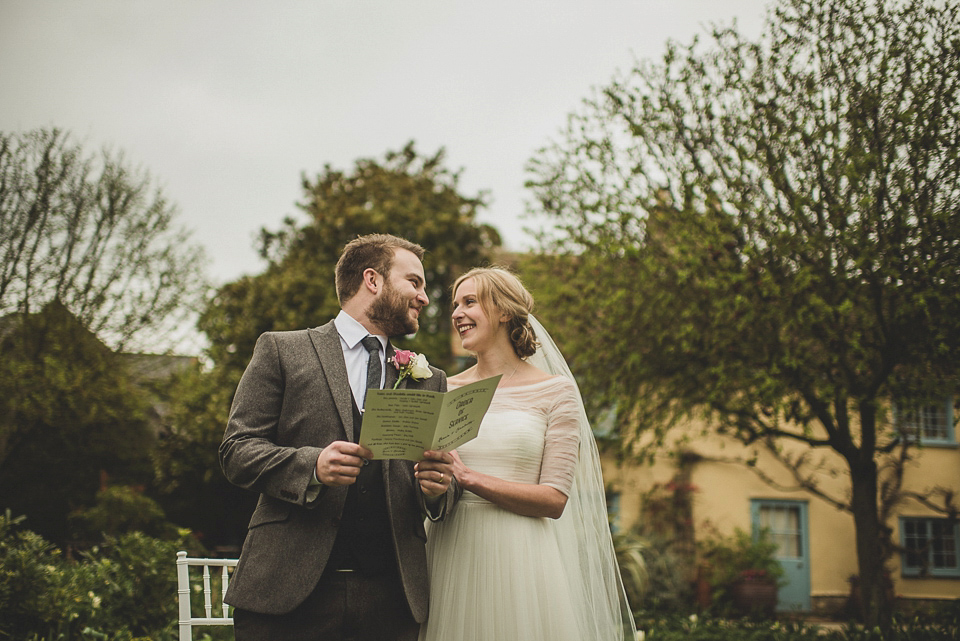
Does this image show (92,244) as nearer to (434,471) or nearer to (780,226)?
(780,226)

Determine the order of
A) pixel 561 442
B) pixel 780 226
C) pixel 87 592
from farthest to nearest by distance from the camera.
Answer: pixel 780 226
pixel 87 592
pixel 561 442

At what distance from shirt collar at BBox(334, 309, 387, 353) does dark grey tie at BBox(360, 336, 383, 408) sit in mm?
23

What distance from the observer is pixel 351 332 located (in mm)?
2785

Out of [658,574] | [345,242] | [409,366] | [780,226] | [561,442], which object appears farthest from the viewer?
[345,242]

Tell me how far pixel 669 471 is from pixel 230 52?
38.1 feet

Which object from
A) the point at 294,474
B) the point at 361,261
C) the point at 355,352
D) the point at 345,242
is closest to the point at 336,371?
the point at 355,352

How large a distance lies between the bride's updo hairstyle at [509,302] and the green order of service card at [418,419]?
1.01 m

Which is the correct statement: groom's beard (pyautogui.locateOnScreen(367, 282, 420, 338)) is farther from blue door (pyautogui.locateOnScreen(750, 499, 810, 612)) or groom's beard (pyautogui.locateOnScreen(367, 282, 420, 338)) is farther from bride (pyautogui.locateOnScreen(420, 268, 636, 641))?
blue door (pyautogui.locateOnScreen(750, 499, 810, 612))

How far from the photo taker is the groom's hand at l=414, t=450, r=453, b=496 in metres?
2.50

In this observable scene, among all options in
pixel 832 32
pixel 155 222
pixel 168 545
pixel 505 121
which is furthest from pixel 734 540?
pixel 155 222

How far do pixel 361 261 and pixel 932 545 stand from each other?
16.1 metres

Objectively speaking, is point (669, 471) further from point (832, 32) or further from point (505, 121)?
Answer: point (832, 32)

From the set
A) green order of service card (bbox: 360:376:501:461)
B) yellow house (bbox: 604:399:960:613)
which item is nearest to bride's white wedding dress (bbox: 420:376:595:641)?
green order of service card (bbox: 360:376:501:461)

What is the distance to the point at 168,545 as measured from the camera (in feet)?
20.5
